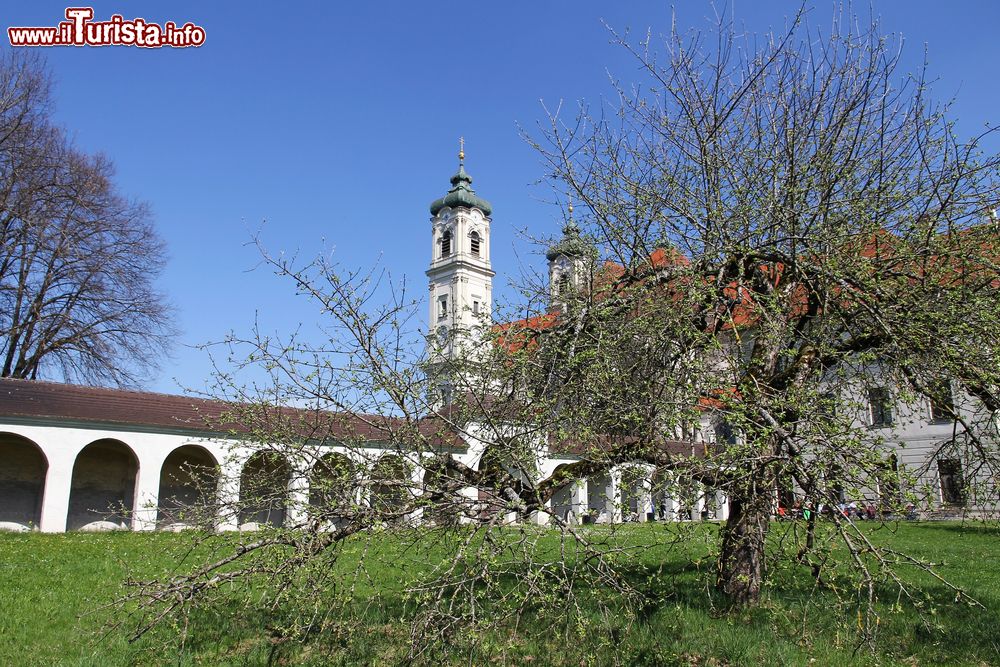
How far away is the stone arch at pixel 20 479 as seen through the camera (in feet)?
69.1

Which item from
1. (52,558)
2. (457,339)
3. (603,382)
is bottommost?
(52,558)

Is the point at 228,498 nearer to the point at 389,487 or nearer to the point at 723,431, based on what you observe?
the point at 389,487

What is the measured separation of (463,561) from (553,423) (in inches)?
46.6

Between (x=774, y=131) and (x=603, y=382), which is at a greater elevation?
(x=774, y=131)

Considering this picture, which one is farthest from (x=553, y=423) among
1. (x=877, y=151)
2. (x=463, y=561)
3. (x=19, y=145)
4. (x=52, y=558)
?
(x=19, y=145)

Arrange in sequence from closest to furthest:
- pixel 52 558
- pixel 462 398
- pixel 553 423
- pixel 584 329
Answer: pixel 553 423 < pixel 462 398 < pixel 584 329 < pixel 52 558

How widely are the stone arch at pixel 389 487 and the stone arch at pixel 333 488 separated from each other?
6.6 inches

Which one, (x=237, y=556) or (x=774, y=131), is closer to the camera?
(x=237, y=556)

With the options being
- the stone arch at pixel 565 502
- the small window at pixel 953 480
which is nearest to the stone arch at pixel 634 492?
the stone arch at pixel 565 502

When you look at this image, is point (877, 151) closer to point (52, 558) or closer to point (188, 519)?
point (188, 519)

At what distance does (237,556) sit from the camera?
17.8 ft

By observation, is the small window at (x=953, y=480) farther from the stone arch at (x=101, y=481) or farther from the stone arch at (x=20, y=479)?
the stone arch at (x=20, y=479)

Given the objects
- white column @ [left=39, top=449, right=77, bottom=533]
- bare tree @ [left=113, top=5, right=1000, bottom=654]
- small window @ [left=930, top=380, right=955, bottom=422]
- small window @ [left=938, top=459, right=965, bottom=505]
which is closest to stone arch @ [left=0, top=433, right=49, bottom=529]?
white column @ [left=39, top=449, right=77, bottom=533]

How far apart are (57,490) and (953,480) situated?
2126 centimetres
